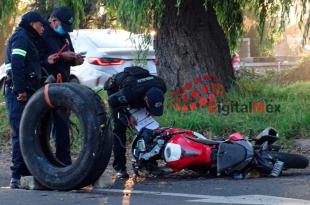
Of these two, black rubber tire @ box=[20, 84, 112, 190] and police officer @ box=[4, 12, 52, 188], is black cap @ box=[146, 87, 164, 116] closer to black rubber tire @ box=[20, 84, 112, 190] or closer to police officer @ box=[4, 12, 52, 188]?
black rubber tire @ box=[20, 84, 112, 190]

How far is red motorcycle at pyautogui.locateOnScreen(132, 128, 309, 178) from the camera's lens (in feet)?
26.8

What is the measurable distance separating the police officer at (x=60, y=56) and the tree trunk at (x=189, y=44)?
3455 millimetres

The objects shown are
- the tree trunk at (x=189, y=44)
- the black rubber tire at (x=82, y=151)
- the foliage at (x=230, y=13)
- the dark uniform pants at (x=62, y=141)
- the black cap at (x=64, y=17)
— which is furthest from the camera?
the tree trunk at (x=189, y=44)

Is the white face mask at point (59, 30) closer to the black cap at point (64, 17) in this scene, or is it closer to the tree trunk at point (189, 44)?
the black cap at point (64, 17)

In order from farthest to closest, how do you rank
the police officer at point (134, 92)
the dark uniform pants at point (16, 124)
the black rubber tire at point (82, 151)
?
the police officer at point (134, 92) → the dark uniform pants at point (16, 124) → the black rubber tire at point (82, 151)

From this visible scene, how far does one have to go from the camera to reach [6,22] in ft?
43.1

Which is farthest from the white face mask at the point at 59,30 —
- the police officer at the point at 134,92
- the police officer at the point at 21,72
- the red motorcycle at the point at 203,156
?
the red motorcycle at the point at 203,156

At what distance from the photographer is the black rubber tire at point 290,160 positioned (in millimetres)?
8391

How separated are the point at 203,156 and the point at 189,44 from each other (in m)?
4.08

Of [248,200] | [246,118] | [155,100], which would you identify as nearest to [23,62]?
[155,100]

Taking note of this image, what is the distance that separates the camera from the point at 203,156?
8219 millimetres

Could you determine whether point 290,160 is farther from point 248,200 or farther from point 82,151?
point 82,151

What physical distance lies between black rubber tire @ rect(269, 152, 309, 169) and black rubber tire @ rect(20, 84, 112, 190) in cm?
191

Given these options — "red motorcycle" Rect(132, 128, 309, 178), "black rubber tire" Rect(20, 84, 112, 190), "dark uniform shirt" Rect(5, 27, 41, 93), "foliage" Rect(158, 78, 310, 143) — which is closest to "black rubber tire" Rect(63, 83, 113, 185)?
"black rubber tire" Rect(20, 84, 112, 190)
